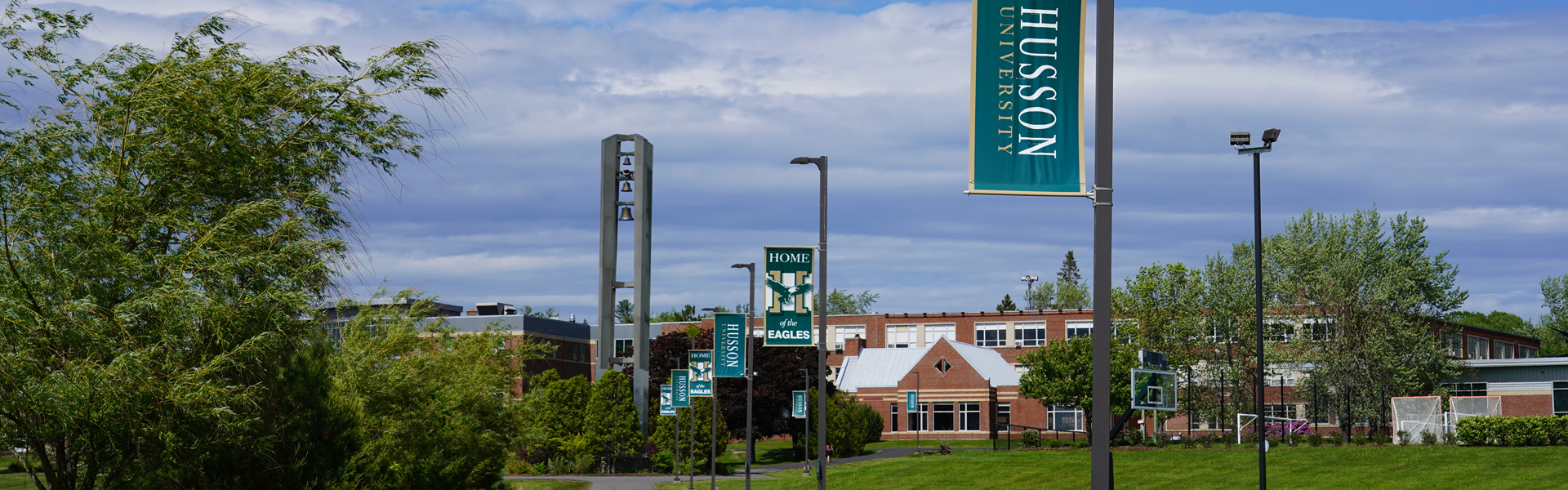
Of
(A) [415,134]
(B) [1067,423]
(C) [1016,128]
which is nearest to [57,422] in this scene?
(A) [415,134]

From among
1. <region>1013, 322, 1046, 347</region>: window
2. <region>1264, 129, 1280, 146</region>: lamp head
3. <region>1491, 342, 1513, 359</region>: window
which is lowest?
<region>1491, 342, 1513, 359</region>: window

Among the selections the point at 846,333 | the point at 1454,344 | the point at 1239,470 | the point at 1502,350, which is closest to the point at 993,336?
the point at 846,333

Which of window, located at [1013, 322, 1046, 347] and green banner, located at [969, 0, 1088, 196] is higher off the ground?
green banner, located at [969, 0, 1088, 196]

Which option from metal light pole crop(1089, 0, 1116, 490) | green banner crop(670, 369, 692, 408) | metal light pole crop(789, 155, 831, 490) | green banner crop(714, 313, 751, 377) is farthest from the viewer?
green banner crop(670, 369, 692, 408)

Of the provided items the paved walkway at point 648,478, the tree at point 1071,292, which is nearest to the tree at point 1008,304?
the tree at point 1071,292

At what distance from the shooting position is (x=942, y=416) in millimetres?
89938

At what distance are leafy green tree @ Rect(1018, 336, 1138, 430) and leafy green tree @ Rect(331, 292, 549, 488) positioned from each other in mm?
36879

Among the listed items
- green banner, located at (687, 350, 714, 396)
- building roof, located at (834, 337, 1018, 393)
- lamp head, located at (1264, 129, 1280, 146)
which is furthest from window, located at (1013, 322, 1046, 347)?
lamp head, located at (1264, 129, 1280, 146)

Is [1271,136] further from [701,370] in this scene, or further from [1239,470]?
[701,370]

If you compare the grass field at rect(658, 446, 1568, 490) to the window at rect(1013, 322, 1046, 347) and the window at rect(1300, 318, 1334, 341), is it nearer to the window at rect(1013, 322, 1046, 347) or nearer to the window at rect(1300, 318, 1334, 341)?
the window at rect(1300, 318, 1334, 341)

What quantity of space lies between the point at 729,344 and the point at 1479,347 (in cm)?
7888

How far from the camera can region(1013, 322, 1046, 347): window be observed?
331ft

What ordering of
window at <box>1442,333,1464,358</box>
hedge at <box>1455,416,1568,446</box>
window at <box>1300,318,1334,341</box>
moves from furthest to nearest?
window at <box>1442,333,1464,358</box> < window at <box>1300,318,1334,341</box> < hedge at <box>1455,416,1568,446</box>

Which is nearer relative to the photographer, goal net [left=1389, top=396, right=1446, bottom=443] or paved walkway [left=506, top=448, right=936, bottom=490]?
goal net [left=1389, top=396, right=1446, bottom=443]
